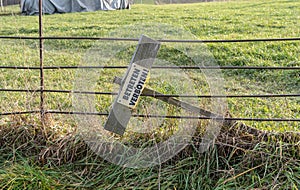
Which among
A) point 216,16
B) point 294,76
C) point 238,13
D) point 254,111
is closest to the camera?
point 254,111

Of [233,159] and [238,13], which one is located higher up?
[233,159]

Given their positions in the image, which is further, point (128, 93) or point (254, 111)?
point (254, 111)

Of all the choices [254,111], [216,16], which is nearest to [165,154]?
[254,111]

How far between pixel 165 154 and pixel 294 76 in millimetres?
3267

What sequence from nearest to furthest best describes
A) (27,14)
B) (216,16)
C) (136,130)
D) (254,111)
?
(136,130), (254,111), (216,16), (27,14)

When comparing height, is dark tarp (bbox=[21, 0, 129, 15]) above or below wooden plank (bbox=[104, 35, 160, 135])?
below

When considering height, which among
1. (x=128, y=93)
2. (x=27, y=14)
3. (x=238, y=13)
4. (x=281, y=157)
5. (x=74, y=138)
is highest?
(x=128, y=93)

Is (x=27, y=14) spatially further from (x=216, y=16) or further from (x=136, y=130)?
(x=136, y=130)

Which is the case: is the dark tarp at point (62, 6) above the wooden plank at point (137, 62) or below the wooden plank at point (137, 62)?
below

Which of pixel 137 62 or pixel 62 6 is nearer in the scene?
pixel 137 62

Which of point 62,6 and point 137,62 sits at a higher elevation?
point 137,62

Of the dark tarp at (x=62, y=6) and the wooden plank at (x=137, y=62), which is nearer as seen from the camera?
the wooden plank at (x=137, y=62)

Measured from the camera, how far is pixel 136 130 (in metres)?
3.23

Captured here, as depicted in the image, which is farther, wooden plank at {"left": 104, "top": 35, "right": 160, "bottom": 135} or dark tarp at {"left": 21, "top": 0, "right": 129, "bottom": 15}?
dark tarp at {"left": 21, "top": 0, "right": 129, "bottom": 15}
